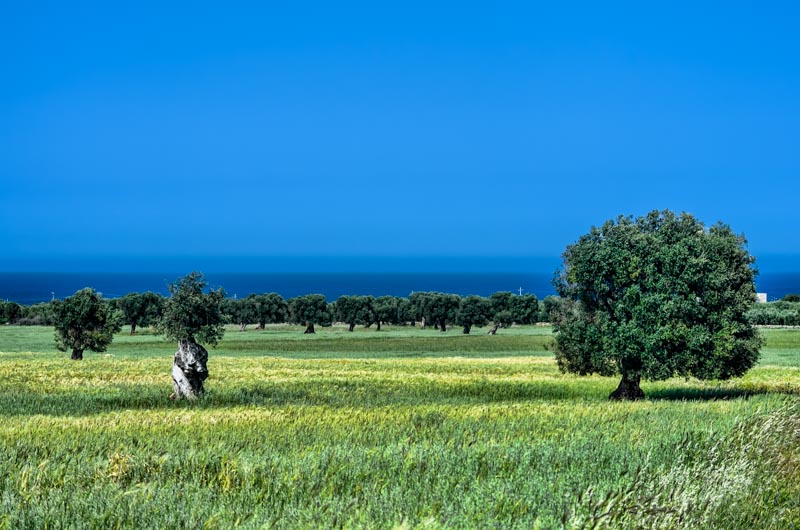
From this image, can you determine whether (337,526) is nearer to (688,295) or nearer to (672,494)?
(672,494)

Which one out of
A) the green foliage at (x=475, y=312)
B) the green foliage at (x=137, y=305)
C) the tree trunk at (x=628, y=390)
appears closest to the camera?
the tree trunk at (x=628, y=390)

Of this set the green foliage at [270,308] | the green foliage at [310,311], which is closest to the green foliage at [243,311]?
the green foliage at [270,308]

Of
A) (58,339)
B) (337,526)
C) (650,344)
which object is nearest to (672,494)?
(337,526)

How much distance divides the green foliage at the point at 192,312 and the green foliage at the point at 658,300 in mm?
12900

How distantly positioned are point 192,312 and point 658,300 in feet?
52.8

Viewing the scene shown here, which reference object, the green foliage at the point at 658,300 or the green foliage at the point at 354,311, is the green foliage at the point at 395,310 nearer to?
the green foliage at the point at 354,311

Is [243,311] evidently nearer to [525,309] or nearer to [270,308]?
[270,308]

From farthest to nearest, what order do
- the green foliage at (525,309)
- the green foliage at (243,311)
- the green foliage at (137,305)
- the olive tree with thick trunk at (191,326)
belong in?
the green foliage at (243,311) < the green foliage at (525,309) < the green foliage at (137,305) < the olive tree with thick trunk at (191,326)

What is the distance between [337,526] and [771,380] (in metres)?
35.8

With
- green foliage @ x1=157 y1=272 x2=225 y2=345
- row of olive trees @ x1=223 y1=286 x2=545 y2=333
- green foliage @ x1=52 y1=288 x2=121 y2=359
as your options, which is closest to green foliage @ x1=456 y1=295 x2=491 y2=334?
row of olive trees @ x1=223 y1=286 x2=545 y2=333

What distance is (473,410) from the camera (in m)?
22.8

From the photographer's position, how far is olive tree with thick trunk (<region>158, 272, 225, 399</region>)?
28125 millimetres

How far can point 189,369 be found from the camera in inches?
1106

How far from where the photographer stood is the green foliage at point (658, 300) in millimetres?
28219
